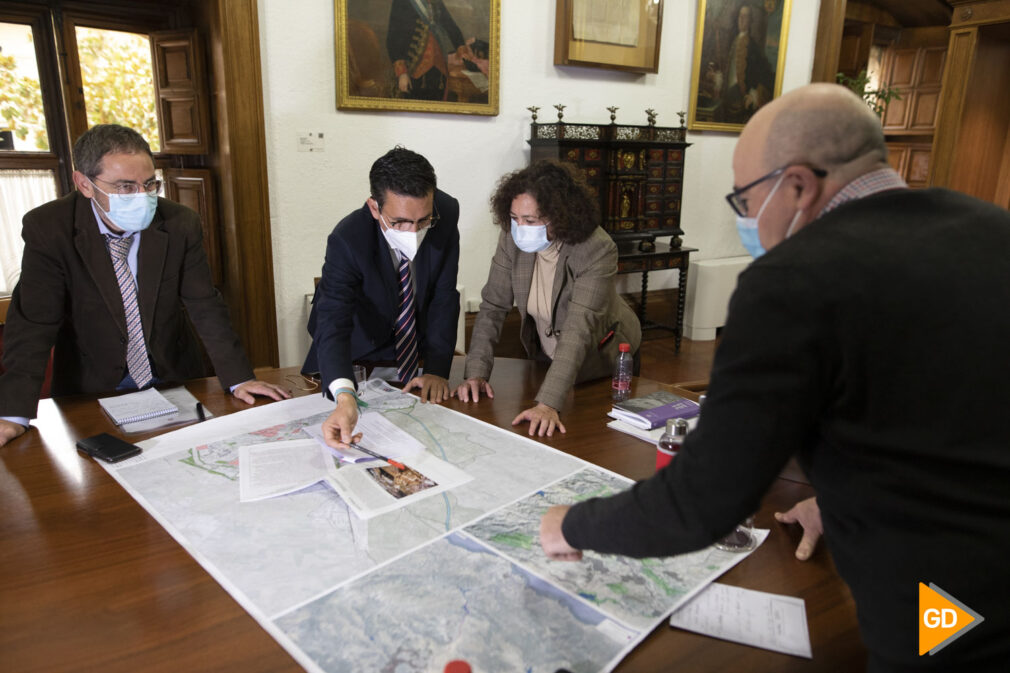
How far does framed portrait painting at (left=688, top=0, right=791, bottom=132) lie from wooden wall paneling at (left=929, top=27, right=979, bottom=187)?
146cm

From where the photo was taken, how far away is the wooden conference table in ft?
3.10

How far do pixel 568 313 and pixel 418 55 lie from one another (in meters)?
2.42

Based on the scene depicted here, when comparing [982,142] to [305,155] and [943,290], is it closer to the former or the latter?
[305,155]

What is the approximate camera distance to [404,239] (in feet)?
6.93

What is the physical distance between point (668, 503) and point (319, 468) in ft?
3.01

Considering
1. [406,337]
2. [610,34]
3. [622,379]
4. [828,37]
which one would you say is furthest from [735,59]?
[406,337]

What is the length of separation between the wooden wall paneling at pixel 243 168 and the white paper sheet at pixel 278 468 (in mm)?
2324

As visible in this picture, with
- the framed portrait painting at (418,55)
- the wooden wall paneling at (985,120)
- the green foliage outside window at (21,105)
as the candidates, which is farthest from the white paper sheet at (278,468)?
the wooden wall paneling at (985,120)

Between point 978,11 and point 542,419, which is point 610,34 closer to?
point 978,11

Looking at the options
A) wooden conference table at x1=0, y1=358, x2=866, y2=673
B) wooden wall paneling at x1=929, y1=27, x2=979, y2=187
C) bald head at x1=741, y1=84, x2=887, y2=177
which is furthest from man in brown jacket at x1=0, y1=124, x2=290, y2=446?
wooden wall paneling at x1=929, y1=27, x2=979, y2=187

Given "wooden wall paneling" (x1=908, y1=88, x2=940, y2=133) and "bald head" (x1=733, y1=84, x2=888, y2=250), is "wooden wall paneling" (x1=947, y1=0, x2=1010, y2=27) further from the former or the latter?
"bald head" (x1=733, y1=84, x2=888, y2=250)

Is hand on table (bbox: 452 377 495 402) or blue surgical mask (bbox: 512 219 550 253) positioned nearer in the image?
hand on table (bbox: 452 377 495 402)

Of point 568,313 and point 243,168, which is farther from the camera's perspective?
point 243,168

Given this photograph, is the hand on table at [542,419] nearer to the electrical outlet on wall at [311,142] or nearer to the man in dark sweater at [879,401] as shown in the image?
the man in dark sweater at [879,401]
